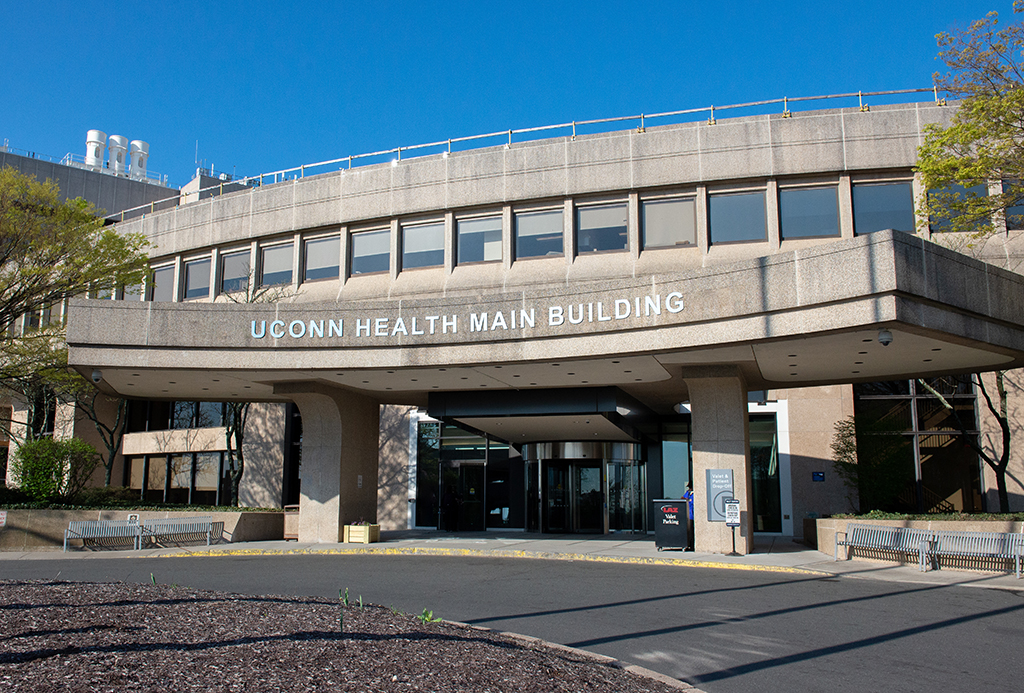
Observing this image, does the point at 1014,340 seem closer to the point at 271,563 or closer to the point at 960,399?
the point at 960,399

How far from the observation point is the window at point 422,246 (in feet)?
88.6

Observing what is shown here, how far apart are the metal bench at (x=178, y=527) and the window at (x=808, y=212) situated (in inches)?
756

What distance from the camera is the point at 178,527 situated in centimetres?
2264

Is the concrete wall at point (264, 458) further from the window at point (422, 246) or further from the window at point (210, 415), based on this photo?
the window at point (422, 246)

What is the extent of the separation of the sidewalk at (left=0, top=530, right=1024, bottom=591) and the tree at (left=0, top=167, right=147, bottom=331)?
25.7ft

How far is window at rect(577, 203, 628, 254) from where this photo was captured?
82.6 feet

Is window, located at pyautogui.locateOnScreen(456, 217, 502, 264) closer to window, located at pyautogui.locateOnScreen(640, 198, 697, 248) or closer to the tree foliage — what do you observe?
window, located at pyautogui.locateOnScreen(640, 198, 697, 248)

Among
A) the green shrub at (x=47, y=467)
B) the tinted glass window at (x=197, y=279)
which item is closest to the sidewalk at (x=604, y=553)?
the green shrub at (x=47, y=467)

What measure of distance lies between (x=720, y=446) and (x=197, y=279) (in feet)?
74.1

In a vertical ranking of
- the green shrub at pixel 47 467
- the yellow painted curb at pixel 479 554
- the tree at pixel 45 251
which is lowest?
the yellow painted curb at pixel 479 554

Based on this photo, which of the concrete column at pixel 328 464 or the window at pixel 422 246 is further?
the window at pixel 422 246

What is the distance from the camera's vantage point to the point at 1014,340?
16.6 meters

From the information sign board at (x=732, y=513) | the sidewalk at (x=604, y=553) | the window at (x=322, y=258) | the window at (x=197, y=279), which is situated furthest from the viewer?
the window at (x=197, y=279)

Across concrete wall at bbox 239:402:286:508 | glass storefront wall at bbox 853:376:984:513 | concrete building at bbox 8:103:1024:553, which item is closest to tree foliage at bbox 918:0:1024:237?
concrete building at bbox 8:103:1024:553
